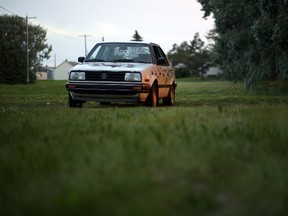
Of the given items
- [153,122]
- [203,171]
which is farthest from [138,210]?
[153,122]

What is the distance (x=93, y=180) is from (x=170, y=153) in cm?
94

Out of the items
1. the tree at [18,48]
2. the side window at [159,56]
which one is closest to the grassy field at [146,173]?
the side window at [159,56]

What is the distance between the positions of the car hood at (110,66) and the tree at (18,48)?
49.1 m

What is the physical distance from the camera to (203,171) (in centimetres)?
320

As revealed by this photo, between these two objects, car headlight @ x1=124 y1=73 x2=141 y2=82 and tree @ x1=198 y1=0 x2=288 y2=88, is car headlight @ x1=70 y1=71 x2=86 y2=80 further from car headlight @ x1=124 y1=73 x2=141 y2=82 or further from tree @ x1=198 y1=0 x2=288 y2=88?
tree @ x1=198 y1=0 x2=288 y2=88

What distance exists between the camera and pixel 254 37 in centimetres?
2089

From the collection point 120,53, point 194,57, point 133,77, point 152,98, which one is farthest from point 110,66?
point 194,57

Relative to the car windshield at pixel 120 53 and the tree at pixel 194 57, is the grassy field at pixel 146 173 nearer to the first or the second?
the car windshield at pixel 120 53

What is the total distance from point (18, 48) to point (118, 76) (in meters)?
53.8

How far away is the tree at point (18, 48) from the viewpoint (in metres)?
57.9

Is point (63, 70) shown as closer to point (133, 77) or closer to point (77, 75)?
point (77, 75)

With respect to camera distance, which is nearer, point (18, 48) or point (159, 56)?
point (159, 56)

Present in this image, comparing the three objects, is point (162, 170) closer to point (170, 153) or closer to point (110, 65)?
point (170, 153)

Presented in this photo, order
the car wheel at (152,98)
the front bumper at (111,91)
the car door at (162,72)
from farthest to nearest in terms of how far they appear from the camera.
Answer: the car door at (162,72)
the car wheel at (152,98)
the front bumper at (111,91)
